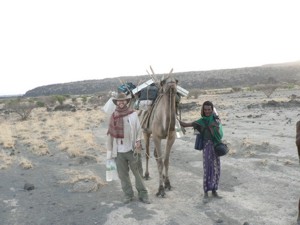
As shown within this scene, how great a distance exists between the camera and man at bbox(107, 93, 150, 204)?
23.8 feet

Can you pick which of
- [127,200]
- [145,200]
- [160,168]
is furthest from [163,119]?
[127,200]

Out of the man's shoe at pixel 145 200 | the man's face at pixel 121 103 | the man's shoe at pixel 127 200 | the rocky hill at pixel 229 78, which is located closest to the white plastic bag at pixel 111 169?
the man's shoe at pixel 127 200

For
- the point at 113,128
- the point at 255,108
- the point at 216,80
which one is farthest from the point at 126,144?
the point at 216,80

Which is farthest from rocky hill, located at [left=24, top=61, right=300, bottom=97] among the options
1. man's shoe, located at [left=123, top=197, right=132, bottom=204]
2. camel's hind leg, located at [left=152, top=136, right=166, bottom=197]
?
man's shoe, located at [left=123, top=197, right=132, bottom=204]

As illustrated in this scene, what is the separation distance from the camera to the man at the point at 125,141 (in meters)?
7.25

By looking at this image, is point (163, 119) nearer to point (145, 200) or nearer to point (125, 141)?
point (125, 141)

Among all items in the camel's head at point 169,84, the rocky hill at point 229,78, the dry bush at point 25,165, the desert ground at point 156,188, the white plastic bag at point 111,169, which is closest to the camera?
the desert ground at point 156,188

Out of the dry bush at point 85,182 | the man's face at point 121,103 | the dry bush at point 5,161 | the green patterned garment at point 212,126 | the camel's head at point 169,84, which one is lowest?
the dry bush at point 5,161

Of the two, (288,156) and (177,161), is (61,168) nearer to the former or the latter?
(177,161)

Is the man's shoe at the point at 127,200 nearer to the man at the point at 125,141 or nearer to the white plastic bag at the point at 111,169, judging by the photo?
the man at the point at 125,141

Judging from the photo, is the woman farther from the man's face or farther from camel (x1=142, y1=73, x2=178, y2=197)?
the man's face

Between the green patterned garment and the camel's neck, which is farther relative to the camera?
the camel's neck

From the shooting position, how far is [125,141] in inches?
289

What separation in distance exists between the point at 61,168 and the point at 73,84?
12397 centimetres
